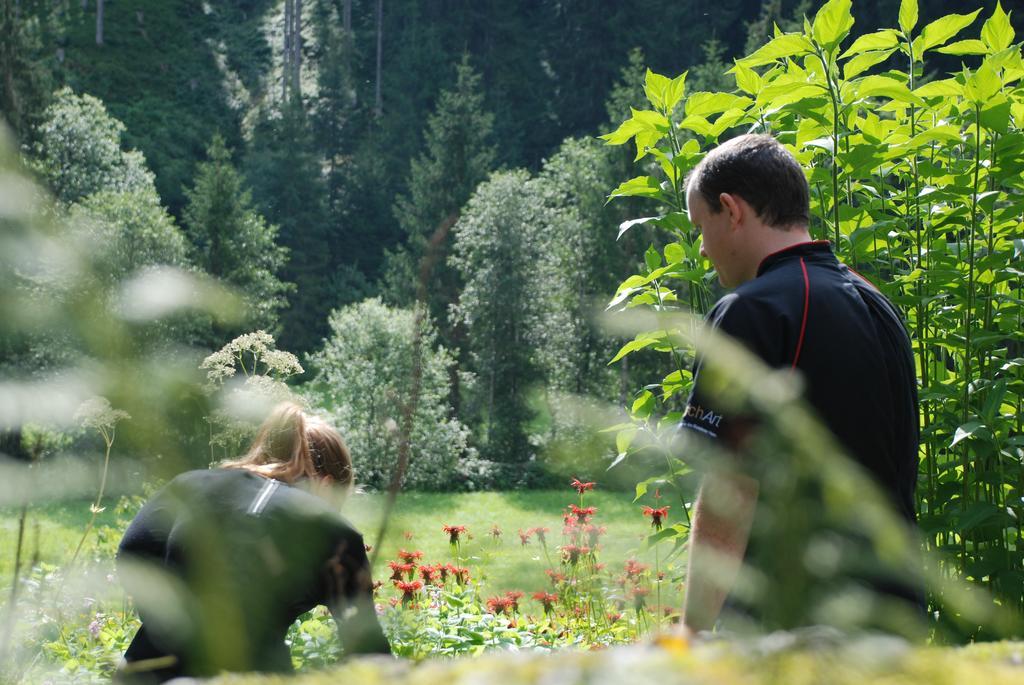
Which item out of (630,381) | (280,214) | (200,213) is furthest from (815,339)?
(280,214)

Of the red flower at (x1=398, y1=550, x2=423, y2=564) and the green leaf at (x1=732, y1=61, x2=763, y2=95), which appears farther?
the red flower at (x1=398, y1=550, x2=423, y2=564)

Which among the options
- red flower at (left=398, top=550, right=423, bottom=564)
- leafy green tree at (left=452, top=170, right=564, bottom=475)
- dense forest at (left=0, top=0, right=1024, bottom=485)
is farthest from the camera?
leafy green tree at (left=452, top=170, right=564, bottom=475)

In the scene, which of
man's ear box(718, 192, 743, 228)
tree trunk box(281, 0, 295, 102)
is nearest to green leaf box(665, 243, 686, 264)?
man's ear box(718, 192, 743, 228)

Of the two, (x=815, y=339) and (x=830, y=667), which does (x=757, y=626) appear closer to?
(x=830, y=667)

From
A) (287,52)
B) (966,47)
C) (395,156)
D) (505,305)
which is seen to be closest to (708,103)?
(966,47)

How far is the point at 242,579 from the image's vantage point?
0.91m

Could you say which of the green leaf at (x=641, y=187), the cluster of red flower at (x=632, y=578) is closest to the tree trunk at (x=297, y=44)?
the cluster of red flower at (x=632, y=578)

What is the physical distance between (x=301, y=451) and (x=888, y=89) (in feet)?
5.77

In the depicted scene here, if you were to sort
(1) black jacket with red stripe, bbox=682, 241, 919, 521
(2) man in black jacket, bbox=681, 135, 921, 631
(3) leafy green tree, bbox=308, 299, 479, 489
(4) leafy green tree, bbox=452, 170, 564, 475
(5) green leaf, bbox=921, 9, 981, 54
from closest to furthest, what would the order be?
(2) man in black jacket, bbox=681, 135, 921, 631 < (1) black jacket with red stripe, bbox=682, 241, 919, 521 < (5) green leaf, bbox=921, 9, 981, 54 < (3) leafy green tree, bbox=308, 299, 479, 489 < (4) leafy green tree, bbox=452, 170, 564, 475

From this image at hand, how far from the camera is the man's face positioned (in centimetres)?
193

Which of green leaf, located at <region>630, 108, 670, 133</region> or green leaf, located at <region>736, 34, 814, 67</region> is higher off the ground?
green leaf, located at <region>736, 34, 814, 67</region>

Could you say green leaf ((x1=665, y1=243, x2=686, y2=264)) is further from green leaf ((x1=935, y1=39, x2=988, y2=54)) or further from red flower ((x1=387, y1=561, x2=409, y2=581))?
red flower ((x1=387, y1=561, x2=409, y2=581))

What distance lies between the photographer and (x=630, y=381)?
1017 inches

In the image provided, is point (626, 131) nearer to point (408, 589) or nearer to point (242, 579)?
point (408, 589)
